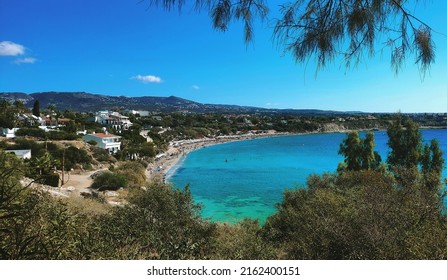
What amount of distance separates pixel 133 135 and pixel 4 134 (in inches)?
611

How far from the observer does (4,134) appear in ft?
90.4

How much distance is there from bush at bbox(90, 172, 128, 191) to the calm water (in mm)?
5287

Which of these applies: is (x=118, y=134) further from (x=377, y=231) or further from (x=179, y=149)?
(x=377, y=231)

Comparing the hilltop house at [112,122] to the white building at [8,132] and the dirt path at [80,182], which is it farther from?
the dirt path at [80,182]

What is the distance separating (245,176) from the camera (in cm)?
3186

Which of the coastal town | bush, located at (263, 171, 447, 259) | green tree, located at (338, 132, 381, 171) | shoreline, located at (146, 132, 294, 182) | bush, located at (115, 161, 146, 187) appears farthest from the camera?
shoreline, located at (146, 132, 294, 182)

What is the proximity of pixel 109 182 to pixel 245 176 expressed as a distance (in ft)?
50.2

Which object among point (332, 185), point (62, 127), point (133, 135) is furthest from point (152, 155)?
point (332, 185)

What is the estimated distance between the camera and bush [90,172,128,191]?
19.4 meters

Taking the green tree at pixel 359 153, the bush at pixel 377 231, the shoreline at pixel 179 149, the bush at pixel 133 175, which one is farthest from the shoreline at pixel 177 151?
the bush at pixel 377 231

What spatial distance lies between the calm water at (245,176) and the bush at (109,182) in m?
5.29

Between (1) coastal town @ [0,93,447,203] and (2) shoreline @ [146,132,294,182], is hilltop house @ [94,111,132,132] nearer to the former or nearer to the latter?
(1) coastal town @ [0,93,447,203]

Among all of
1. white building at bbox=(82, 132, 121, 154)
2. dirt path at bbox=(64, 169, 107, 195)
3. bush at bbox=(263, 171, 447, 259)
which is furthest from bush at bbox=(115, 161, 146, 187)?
bush at bbox=(263, 171, 447, 259)

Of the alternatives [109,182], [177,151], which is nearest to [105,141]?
[109,182]
